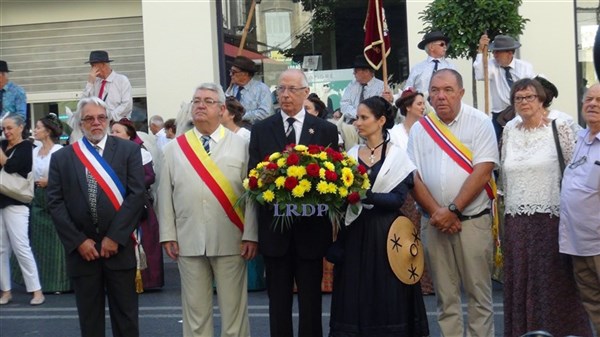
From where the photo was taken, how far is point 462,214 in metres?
7.54

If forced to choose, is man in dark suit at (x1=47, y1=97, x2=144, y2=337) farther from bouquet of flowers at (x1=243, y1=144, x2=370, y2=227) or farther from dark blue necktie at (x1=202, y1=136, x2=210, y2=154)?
bouquet of flowers at (x1=243, y1=144, x2=370, y2=227)

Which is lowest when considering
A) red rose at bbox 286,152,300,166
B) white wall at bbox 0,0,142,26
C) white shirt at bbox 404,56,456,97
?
red rose at bbox 286,152,300,166

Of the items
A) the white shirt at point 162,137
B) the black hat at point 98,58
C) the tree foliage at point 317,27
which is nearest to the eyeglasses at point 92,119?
the black hat at point 98,58

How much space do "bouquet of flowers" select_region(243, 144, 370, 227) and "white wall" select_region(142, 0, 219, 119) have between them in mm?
10007

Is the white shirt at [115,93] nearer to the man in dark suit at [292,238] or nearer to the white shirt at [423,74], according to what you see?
A: the white shirt at [423,74]

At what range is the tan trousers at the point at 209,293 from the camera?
7.43 metres

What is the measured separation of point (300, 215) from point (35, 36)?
523 inches

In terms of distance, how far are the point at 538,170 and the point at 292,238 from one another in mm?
1892

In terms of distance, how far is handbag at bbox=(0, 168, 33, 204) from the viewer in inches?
427

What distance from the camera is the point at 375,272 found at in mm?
7168

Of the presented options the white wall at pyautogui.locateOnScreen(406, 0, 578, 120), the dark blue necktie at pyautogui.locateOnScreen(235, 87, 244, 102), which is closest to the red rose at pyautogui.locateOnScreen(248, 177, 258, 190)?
the dark blue necktie at pyautogui.locateOnScreen(235, 87, 244, 102)

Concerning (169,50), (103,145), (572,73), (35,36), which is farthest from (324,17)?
(103,145)

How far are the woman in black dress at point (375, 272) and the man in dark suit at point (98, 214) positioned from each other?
1566 millimetres

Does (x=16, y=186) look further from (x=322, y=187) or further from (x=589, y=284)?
(x=589, y=284)
